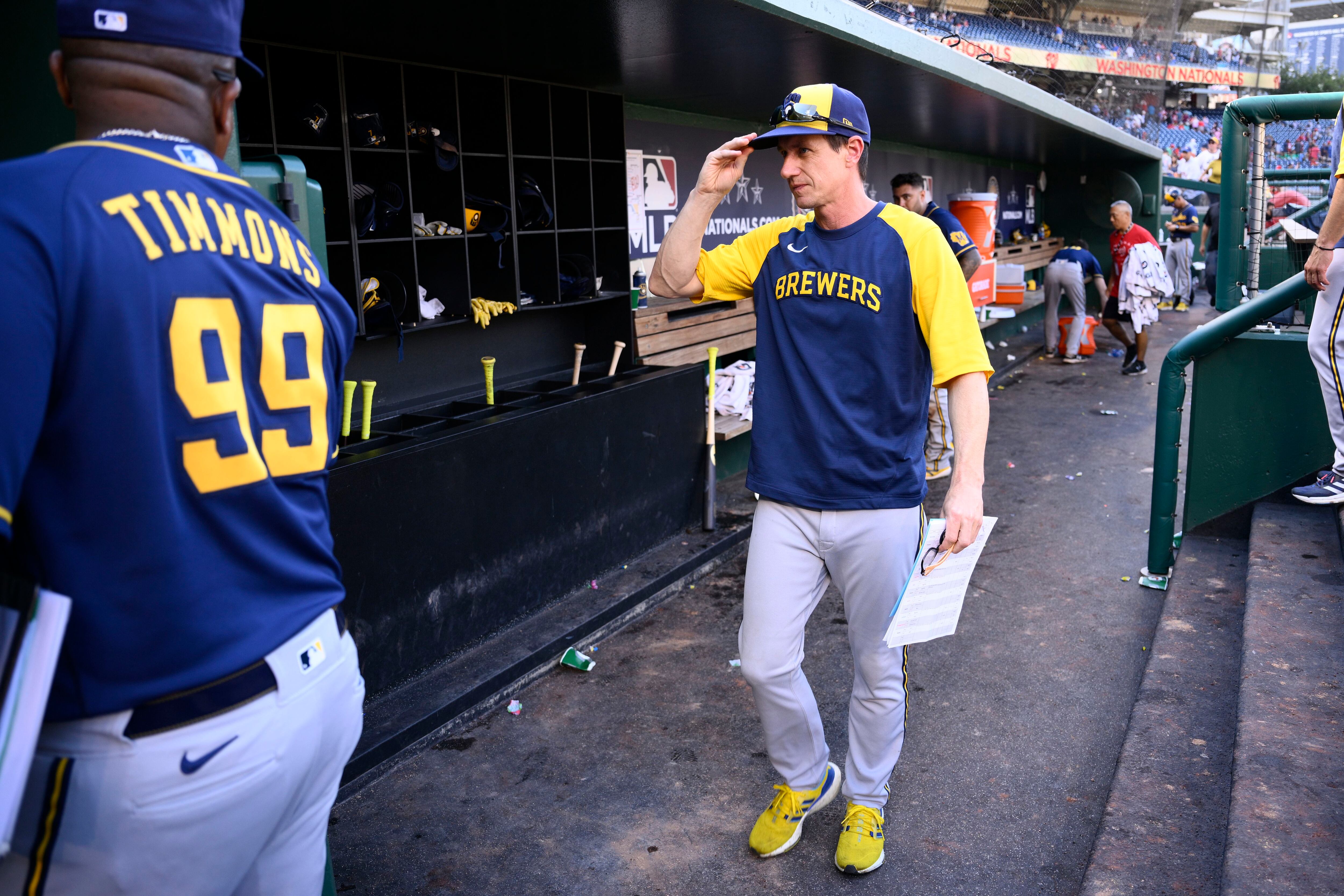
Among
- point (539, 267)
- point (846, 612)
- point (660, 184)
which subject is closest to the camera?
point (846, 612)

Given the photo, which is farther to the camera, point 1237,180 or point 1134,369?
point 1134,369

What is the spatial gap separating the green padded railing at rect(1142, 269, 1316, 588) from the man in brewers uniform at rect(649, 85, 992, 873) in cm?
263

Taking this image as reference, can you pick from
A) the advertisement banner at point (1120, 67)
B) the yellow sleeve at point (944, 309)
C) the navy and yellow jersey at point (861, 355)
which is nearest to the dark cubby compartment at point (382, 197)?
the navy and yellow jersey at point (861, 355)

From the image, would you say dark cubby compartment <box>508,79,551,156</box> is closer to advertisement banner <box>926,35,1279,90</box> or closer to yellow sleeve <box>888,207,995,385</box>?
yellow sleeve <box>888,207,995,385</box>

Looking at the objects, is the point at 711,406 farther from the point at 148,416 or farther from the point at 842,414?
the point at 148,416

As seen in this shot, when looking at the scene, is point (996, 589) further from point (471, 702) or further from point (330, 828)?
point (330, 828)

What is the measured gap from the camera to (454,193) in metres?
5.33

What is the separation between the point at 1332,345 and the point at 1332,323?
0.10m

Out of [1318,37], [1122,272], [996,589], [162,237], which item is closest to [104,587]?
[162,237]

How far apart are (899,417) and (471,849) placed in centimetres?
188

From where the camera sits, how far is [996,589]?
18.4 ft

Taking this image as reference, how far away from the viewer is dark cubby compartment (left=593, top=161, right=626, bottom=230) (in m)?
6.42

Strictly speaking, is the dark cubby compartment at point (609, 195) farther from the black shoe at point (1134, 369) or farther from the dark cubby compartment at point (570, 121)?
the black shoe at point (1134, 369)

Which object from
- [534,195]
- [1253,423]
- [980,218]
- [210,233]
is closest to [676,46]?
[534,195]
